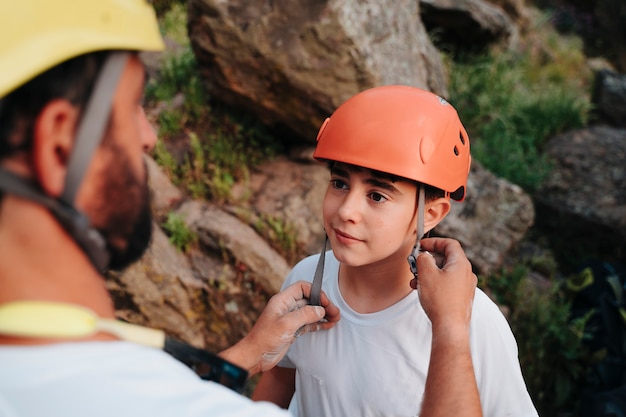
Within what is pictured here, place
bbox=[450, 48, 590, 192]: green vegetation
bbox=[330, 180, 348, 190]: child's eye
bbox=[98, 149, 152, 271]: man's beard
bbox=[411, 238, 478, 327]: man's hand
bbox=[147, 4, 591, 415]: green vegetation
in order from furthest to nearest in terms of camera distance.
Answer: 1. bbox=[450, 48, 590, 192]: green vegetation
2. bbox=[147, 4, 591, 415]: green vegetation
3. bbox=[330, 180, 348, 190]: child's eye
4. bbox=[411, 238, 478, 327]: man's hand
5. bbox=[98, 149, 152, 271]: man's beard

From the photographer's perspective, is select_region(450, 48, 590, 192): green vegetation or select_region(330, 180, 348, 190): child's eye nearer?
select_region(330, 180, 348, 190): child's eye

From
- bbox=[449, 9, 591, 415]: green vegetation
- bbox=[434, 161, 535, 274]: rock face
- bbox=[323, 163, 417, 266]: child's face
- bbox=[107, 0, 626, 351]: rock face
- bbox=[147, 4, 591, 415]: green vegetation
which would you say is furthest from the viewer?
bbox=[434, 161, 535, 274]: rock face

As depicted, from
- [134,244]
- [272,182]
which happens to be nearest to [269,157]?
[272,182]

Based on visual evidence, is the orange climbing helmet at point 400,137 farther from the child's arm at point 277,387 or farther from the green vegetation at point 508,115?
the green vegetation at point 508,115

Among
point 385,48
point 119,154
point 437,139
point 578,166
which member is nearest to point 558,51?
point 578,166

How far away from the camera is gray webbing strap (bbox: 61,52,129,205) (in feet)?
3.14

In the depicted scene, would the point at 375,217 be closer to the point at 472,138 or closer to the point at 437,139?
the point at 437,139

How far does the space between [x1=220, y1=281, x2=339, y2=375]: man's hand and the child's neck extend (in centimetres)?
14

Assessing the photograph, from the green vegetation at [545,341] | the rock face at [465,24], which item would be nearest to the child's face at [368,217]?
the green vegetation at [545,341]

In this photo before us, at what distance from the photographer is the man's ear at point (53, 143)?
932mm

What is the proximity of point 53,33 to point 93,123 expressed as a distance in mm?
156

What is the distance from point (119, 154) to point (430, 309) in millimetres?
1065

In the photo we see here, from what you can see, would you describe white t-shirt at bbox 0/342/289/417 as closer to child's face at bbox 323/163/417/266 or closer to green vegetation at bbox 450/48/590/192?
child's face at bbox 323/163/417/266

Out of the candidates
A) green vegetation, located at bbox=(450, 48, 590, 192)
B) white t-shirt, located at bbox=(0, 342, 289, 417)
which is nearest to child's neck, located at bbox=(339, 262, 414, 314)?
white t-shirt, located at bbox=(0, 342, 289, 417)
